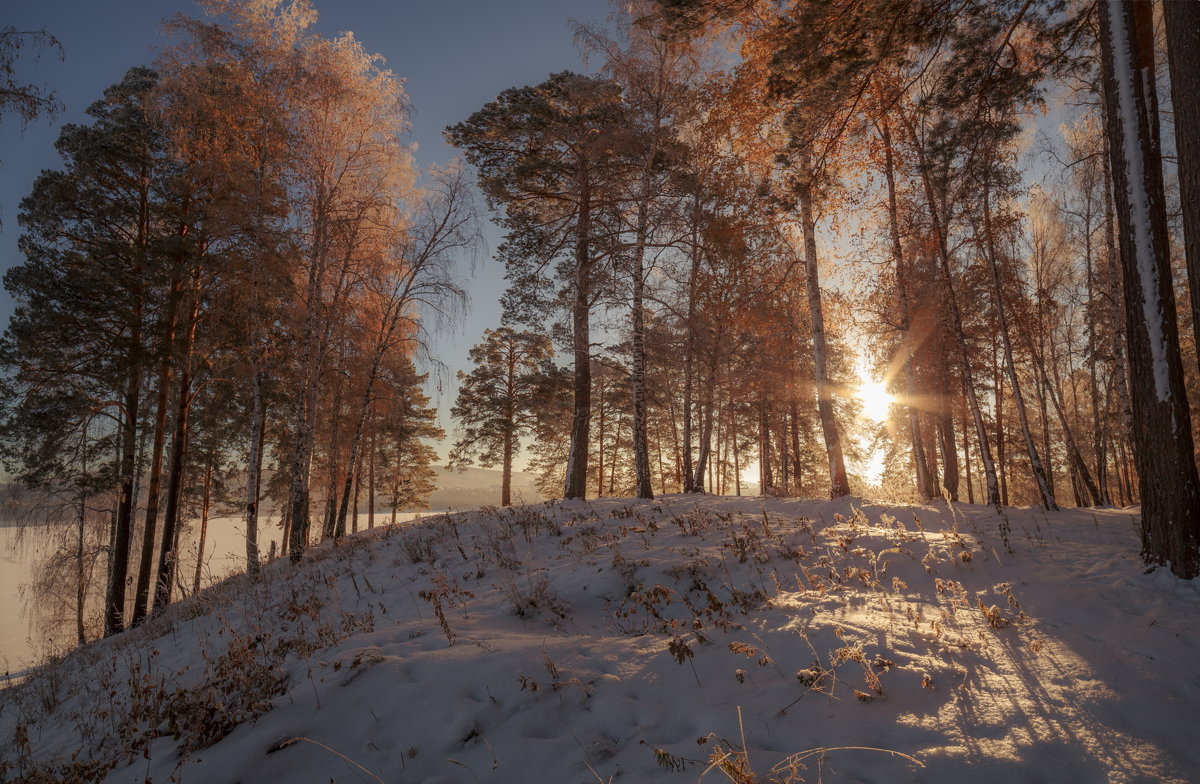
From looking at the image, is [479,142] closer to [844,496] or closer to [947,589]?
[844,496]

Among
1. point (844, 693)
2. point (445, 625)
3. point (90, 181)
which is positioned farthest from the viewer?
point (90, 181)

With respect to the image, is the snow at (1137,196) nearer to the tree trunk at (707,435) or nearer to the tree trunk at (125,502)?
the tree trunk at (707,435)

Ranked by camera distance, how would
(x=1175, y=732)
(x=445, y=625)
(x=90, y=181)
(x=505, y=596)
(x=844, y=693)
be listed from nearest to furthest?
(x=1175, y=732) < (x=844, y=693) < (x=445, y=625) < (x=505, y=596) < (x=90, y=181)

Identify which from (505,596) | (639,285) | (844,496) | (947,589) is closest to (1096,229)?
(844,496)

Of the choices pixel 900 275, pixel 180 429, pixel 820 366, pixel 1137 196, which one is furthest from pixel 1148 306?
pixel 180 429

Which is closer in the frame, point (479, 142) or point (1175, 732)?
point (1175, 732)

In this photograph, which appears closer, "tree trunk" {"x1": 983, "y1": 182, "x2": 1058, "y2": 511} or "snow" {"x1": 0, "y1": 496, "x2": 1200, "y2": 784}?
"snow" {"x1": 0, "y1": 496, "x2": 1200, "y2": 784}

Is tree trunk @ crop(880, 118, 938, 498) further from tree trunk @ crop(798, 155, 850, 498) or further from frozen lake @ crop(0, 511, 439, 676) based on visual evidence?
frozen lake @ crop(0, 511, 439, 676)

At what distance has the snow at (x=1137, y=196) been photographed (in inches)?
187

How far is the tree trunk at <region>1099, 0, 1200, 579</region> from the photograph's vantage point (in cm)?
459

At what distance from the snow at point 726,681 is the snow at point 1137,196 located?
2.00 meters

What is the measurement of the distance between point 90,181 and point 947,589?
2016 cm

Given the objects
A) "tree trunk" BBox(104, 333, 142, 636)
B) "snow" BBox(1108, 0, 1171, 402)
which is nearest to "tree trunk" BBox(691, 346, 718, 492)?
"snow" BBox(1108, 0, 1171, 402)

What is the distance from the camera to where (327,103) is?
11.5m
